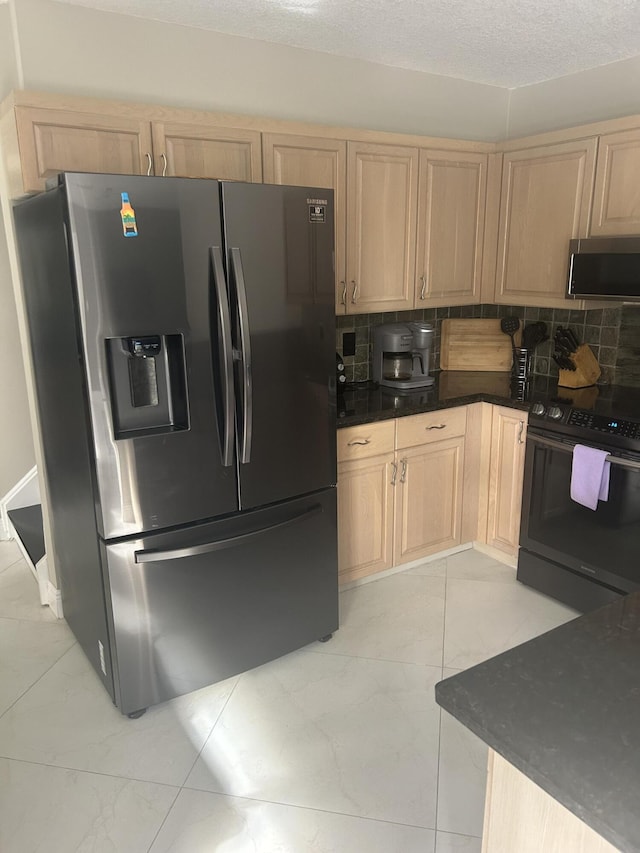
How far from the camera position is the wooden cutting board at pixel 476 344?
3729 mm

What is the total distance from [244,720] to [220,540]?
656 mm

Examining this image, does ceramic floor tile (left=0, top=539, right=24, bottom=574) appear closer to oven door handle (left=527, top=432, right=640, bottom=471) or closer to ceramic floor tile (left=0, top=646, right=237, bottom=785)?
ceramic floor tile (left=0, top=646, right=237, bottom=785)

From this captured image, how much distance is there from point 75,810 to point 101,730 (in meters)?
0.35

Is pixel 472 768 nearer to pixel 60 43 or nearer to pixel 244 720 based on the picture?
pixel 244 720

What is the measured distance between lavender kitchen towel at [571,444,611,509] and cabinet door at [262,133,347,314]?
1245 mm

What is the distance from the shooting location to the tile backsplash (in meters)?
3.30

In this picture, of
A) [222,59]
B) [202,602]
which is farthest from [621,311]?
[202,602]

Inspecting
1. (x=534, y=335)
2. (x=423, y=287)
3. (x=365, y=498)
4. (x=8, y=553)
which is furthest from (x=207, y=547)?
(x=534, y=335)

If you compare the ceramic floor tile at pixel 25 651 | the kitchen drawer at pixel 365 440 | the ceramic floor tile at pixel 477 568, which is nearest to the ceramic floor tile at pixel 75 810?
the ceramic floor tile at pixel 25 651

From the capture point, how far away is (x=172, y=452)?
86.8 inches

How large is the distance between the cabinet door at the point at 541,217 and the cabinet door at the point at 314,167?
981 millimetres

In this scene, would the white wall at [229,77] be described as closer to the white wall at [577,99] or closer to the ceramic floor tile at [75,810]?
the white wall at [577,99]

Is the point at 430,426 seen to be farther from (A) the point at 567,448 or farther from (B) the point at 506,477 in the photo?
(A) the point at 567,448

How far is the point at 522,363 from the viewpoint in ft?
11.7
